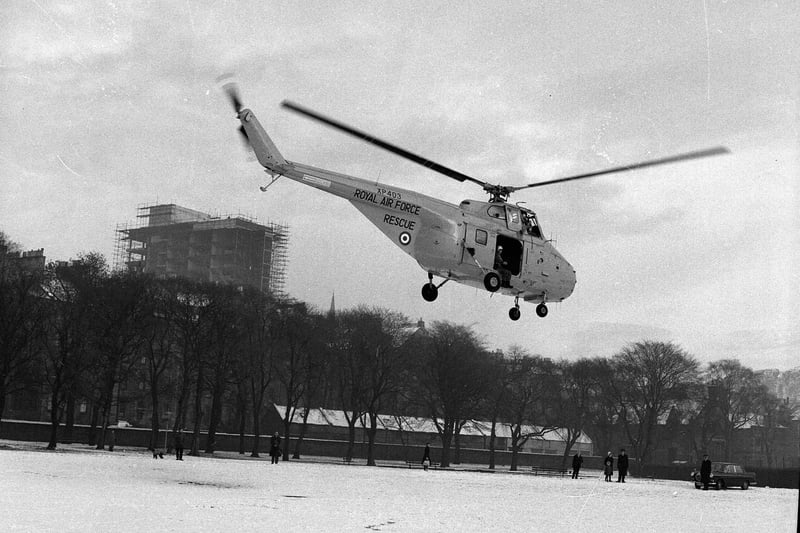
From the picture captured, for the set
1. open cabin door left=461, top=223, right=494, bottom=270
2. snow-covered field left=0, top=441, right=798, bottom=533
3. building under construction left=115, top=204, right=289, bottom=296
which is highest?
building under construction left=115, top=204, right=289, bottom=296

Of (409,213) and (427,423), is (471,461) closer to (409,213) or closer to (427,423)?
(427,423)

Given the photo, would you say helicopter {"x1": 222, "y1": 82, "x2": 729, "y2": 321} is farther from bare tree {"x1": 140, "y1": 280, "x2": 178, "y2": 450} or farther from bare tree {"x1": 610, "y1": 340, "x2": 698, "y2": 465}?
bare tree {"x1": 610, "y1": 340, "x2": 698, "y2": 465}

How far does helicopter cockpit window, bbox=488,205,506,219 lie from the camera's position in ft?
109

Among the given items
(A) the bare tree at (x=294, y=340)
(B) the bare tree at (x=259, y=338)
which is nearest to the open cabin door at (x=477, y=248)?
(B) the bare tree at (x=259, y=338)

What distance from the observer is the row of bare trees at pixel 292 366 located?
73.4 m

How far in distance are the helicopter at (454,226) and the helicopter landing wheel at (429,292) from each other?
3cm

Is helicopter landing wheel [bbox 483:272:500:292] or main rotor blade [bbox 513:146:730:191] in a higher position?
main rotor blade [bbox 513:146:730:191]

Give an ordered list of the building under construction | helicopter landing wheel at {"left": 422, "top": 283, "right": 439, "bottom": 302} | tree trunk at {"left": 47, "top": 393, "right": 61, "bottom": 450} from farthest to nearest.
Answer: the building under construction, tree trunk at {"left": 47, "top": 393, "right": 61, "bottom": 450}, helicopter landing wheel at {"left": 422, "top": 283, "right": 439, "bottom": 302}

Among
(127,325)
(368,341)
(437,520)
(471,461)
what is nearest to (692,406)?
(471,461)

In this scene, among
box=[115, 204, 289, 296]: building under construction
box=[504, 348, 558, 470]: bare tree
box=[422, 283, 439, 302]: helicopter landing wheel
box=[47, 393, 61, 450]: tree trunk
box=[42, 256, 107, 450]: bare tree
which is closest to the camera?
box=[422, 283, 439, 302]: helicopter landing wheel

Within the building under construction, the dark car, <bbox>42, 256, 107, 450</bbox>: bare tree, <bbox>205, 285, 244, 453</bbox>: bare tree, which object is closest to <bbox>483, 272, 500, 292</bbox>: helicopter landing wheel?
the dark car

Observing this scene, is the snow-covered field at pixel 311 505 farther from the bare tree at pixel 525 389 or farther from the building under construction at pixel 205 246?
the building under construction at pixel 205 246

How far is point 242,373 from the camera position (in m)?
83.8

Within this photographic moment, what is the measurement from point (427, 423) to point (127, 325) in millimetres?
53305
